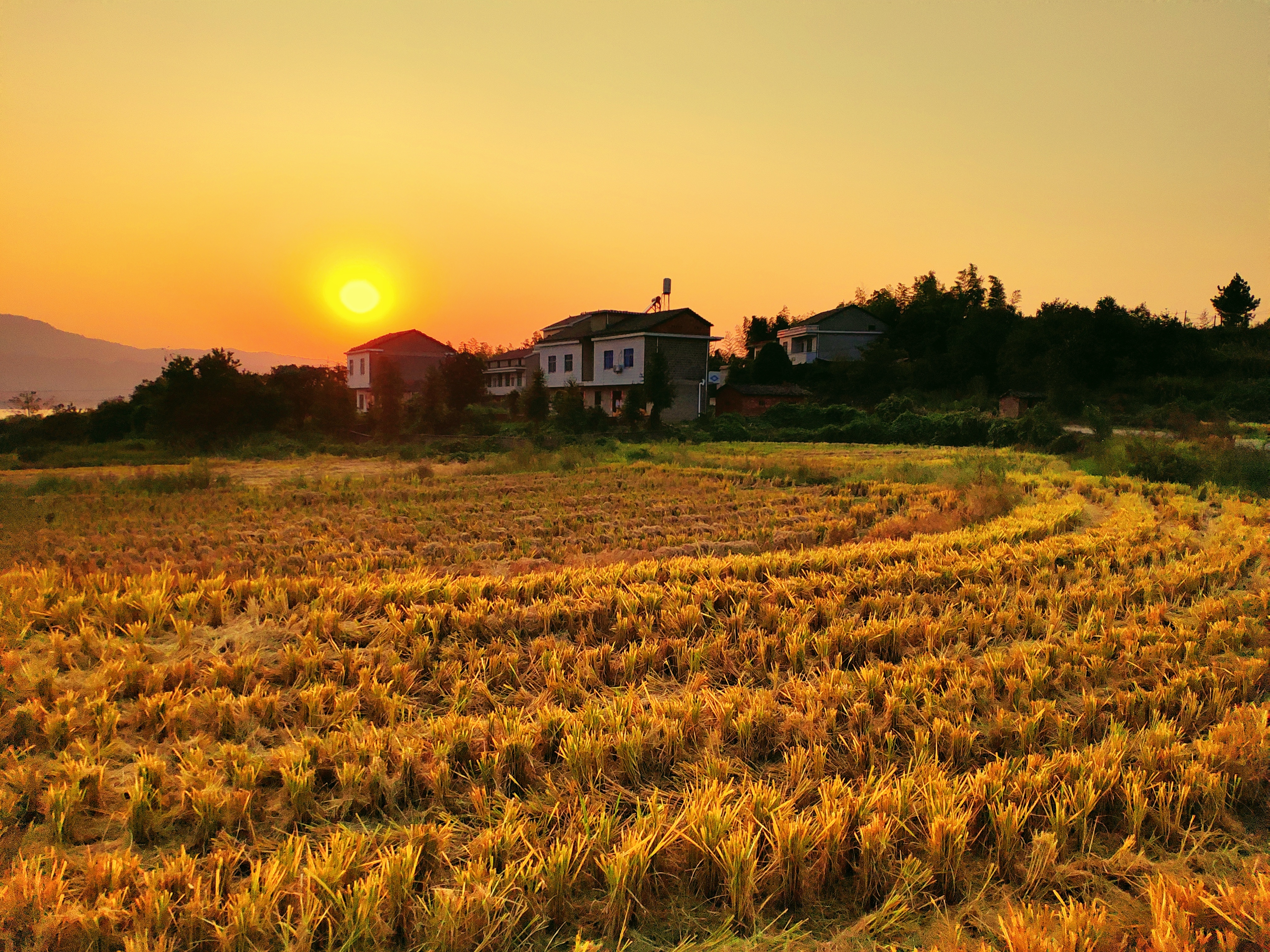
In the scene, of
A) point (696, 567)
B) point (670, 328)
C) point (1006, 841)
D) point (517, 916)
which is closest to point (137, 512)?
point (696, 567)

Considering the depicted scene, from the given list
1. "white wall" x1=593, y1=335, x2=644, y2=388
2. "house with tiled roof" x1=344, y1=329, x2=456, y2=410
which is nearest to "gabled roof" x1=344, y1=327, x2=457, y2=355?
"house with tiled roof" x1=344, y1=329, x2=456, y2=410

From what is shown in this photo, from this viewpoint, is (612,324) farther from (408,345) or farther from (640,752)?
(640,752)

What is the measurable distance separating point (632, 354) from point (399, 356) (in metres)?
21.4

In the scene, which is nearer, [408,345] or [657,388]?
[657,388]

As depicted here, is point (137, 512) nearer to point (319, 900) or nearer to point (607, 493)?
point (607, 493)

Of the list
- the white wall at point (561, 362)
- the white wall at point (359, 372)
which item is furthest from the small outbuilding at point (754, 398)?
the white wall at point (359, 372)

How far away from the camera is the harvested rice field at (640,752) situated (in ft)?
10.6

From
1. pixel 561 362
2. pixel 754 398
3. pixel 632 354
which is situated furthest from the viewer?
pixel 754 398

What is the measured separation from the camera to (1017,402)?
42.5m

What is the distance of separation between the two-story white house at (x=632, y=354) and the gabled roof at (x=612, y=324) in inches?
1.7

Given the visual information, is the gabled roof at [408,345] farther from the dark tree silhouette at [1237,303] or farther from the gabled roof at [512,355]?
the dark tree silhouette at [1237,303]

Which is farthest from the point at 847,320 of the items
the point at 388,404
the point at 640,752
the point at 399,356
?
the point at 640,752

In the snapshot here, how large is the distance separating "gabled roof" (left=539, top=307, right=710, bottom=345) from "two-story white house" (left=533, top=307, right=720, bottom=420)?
0.04 meters

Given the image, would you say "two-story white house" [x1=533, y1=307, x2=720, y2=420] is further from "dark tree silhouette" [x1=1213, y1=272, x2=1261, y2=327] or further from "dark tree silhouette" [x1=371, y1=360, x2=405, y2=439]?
"dark tree silhouette" [x1=1213, y1=272, x2=1261, y2=327]
